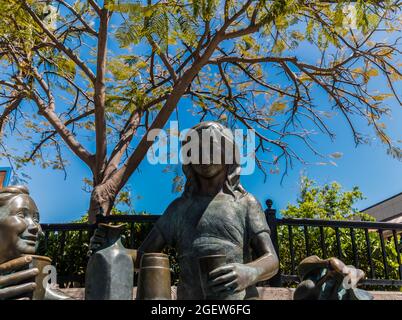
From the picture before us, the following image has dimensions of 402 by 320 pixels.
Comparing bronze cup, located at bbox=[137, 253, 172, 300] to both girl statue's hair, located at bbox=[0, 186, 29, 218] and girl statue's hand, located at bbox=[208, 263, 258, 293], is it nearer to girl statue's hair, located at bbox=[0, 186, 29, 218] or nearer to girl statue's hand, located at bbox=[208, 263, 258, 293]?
girl statue's hand, located at bbox=[208, 263, 258, 293]

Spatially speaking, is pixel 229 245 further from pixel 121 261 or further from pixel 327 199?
pixel 327 199

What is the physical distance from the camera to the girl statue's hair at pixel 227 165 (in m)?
2.29

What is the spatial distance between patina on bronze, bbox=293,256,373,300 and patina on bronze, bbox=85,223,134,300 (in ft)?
2.73

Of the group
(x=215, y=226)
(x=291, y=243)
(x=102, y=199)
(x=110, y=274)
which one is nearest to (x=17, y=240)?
(x=110, y=274)

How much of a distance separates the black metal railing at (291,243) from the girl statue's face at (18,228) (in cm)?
336

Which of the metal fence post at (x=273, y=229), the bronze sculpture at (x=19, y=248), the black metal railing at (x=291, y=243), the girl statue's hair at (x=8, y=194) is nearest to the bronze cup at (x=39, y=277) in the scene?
the bronze sculpture at (x=19, y=248)

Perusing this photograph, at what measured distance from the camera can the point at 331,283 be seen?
1.86m

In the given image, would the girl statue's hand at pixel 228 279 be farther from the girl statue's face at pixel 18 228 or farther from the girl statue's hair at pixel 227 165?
the girl statue's face at pixel 18 228

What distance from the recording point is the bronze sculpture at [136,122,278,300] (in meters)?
2.01

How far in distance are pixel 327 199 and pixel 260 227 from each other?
1115 cm

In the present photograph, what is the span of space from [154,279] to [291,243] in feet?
13.7

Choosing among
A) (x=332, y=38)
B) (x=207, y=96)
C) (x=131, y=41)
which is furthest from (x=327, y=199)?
(x=131, y=41)

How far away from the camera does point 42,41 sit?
8.45 m

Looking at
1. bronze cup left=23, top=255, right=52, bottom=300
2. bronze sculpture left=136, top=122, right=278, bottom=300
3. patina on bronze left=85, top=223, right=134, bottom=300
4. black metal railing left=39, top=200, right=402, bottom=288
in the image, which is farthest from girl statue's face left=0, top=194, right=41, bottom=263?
black metal railing left=39, top=200, right=402, bottom=288
